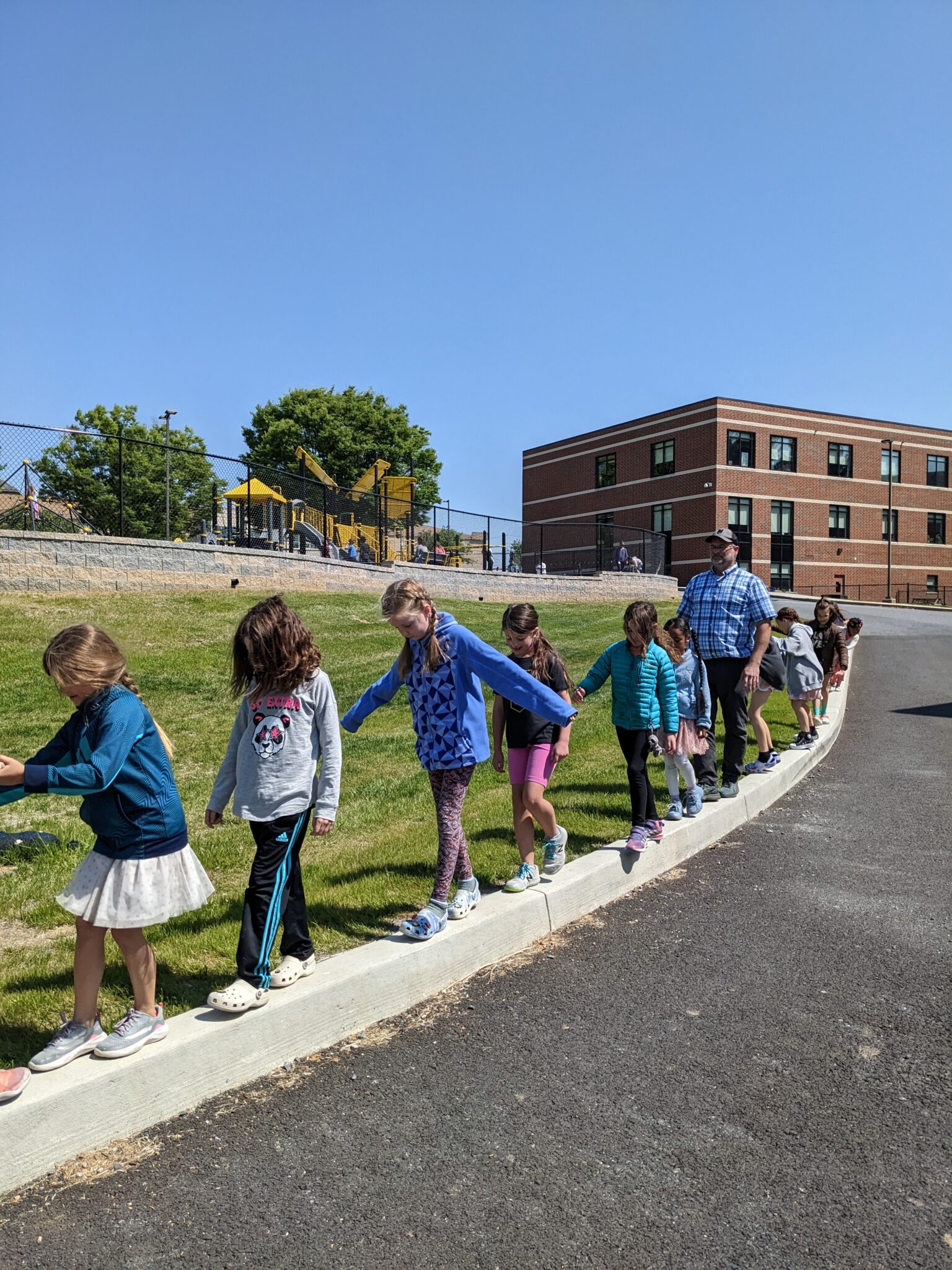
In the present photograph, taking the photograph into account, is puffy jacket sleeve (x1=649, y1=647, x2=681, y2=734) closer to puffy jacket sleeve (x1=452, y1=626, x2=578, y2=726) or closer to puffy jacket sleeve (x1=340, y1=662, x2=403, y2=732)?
puffy jacket sleeve (x1=452, y1=626, x2=578, y2=726)

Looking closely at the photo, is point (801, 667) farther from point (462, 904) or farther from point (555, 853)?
point (462, 904)

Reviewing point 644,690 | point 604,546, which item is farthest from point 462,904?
point 604,546

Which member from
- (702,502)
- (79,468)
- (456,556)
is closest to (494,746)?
(79,468)

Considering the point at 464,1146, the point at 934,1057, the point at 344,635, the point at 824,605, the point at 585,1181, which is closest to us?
the point at 585,1181

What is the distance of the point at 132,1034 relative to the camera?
299cm

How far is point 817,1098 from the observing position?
3.01 meters

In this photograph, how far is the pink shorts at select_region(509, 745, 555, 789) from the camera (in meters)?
4.86

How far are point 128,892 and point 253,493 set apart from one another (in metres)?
19.5

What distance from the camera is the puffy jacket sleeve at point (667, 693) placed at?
5.61 m

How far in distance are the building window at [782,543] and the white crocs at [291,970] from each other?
172 ft

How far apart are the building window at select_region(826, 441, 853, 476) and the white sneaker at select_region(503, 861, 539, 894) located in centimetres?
5547

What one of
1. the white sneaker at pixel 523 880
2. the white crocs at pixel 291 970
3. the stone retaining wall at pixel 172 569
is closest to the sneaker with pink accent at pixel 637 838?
the white sneaker at pixel 523 880

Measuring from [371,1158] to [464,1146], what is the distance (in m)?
0.29

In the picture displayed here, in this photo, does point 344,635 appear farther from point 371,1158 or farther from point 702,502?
point 702,502
